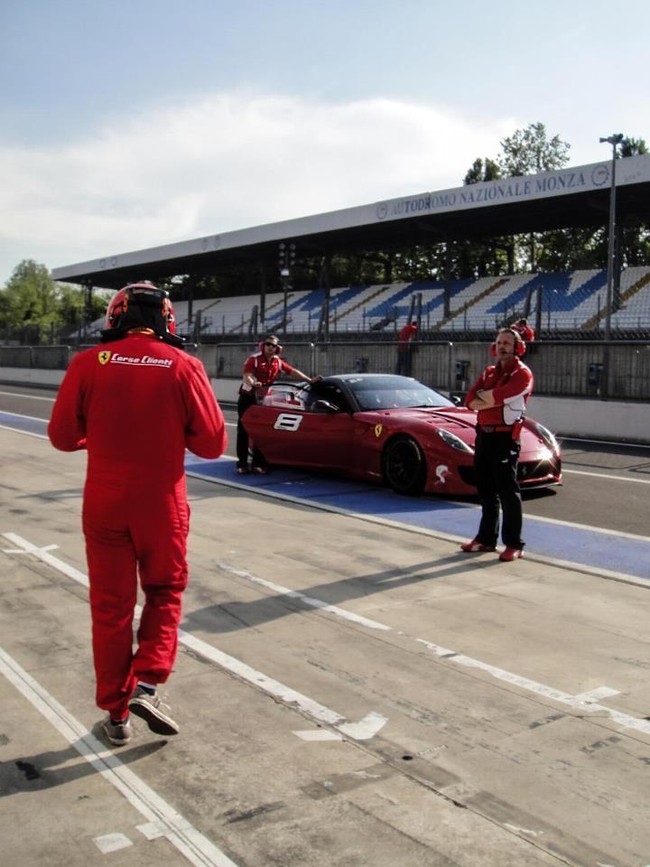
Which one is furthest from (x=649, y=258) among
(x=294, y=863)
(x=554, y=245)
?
(x=294, y=863)

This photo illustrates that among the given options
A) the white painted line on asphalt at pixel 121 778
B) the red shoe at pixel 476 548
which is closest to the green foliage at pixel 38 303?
the red shoe at pixel 476 548

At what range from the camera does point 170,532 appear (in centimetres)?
333

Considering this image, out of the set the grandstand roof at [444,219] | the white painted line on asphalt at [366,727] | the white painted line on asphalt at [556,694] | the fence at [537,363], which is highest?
the grandstand roof at [444,219]

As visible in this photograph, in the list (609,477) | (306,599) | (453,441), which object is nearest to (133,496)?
(306,599)

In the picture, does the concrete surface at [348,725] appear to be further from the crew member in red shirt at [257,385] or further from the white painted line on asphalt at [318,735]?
the crew member in red shirt at [257,385]

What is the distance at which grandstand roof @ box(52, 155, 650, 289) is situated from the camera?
28203 millimetres

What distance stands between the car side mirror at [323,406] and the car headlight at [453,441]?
5.30ft

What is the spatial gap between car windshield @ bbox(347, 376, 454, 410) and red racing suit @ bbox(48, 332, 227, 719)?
6.77 m

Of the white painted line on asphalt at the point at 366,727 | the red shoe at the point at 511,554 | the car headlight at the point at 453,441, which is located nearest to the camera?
the white painted line on asphalt at the point at 366,727

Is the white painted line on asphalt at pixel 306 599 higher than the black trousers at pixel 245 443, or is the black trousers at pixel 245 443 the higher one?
the black trousers at pixel 245 443

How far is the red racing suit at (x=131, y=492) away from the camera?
3.29 metres

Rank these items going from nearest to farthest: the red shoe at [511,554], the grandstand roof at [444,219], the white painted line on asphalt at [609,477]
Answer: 1. the red shoe at [511,554]
2. the white painted line on asphalt at [609,477]
3. the grandstand roof at [444,219]

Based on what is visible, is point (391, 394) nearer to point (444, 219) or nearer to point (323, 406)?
point (323, 406)

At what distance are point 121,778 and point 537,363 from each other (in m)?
16.9
